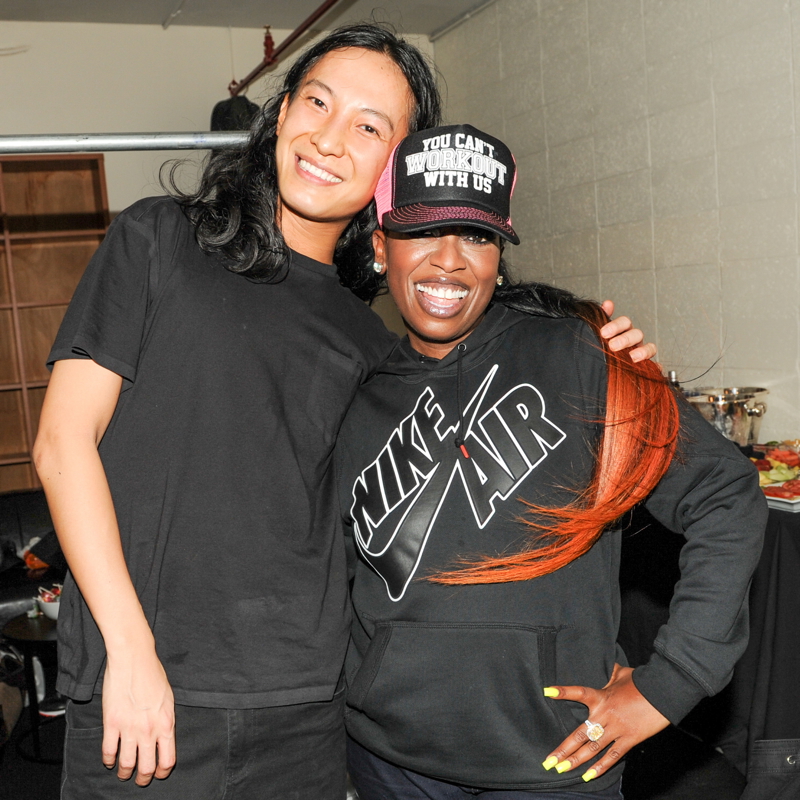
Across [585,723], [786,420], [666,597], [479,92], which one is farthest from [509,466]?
[479,92]

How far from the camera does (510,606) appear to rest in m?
1.16

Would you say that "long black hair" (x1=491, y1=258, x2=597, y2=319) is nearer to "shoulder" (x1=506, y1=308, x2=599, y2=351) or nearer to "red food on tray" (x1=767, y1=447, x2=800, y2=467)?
"shoulder" (x1=506, y1=308, x2=599, y2=351)

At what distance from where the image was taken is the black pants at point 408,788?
3.73 feet

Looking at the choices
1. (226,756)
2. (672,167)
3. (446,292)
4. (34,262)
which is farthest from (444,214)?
(34,262)

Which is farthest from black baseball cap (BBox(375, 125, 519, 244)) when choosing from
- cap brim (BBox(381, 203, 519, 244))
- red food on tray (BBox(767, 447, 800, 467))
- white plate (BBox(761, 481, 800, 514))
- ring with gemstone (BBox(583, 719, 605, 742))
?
red food on tray (BBox(767, 447, 800, 467))

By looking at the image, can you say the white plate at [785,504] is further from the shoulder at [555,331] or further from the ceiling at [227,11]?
the ceiling at [227,11]

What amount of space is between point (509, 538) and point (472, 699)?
23cm

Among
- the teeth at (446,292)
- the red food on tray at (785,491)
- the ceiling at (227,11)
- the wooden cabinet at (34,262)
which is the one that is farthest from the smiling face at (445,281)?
the wooden cabinet at (34,262)

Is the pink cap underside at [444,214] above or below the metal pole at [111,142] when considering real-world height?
below

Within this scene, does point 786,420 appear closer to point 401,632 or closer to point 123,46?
point 401,632

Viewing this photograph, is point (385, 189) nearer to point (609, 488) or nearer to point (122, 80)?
point (609, 488)

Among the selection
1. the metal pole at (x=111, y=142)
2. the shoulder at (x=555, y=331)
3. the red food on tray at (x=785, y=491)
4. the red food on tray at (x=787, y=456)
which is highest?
the metal pole at (x=111, y=142)

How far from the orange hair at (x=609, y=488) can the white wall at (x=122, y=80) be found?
430 cm

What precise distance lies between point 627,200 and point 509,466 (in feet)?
9.82
